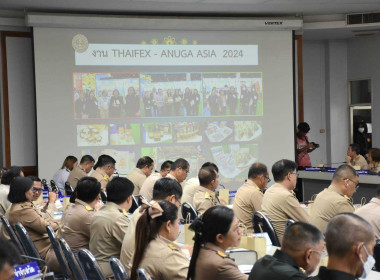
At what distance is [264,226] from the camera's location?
16.7 ft

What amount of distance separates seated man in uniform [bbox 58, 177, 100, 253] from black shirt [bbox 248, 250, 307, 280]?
2268 mm

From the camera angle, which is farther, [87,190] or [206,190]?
[206,190]

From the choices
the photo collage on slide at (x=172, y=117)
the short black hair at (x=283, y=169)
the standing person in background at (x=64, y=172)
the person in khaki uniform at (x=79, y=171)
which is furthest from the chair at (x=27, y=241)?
the photo collage on slide at (x=172, y=117)

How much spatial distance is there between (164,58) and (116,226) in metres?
7.18

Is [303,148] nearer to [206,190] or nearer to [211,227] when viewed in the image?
[206,190]

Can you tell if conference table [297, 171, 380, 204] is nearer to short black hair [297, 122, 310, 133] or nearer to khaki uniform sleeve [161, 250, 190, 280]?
short black hair [297, 122, 310, 133]

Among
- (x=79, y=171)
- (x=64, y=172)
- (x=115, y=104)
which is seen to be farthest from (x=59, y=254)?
(x=115, y=104)

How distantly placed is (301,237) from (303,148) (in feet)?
31.3

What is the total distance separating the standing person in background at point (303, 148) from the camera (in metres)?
12.1

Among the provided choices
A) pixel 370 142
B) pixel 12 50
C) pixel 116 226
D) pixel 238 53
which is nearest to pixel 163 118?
pixel 238 53

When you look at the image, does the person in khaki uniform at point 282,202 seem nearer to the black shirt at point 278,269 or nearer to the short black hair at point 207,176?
the short black hair at point 207,176

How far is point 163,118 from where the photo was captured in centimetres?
1127

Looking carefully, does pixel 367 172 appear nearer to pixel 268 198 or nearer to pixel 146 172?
pixel 146 172

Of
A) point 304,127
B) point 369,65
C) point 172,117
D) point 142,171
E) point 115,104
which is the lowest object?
point 142,171
